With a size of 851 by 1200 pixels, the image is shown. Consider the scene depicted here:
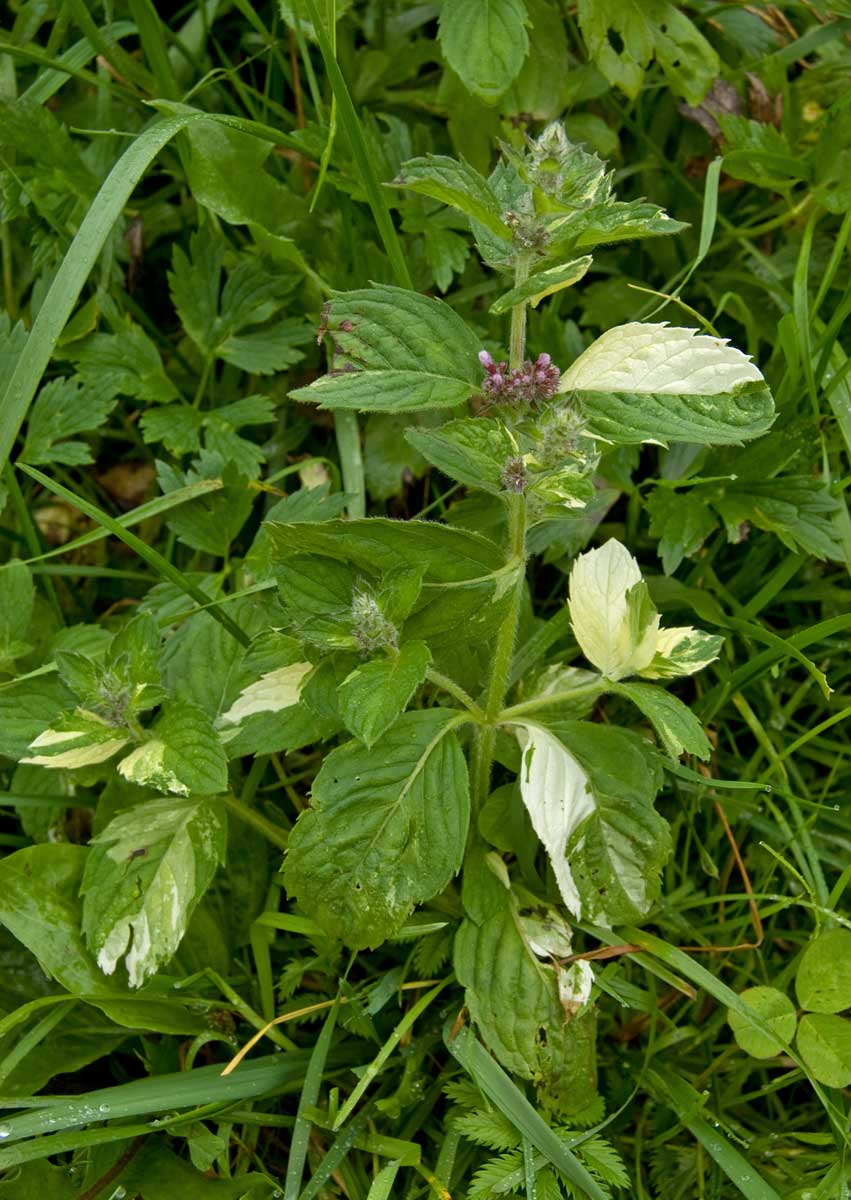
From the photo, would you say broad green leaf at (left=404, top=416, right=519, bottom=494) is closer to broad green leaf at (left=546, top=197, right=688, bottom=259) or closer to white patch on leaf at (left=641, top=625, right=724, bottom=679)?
broad green leaf at (left=546, top=197, right=688, bottom=259)

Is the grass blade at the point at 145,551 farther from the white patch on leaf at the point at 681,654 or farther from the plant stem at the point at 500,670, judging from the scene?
the white patch on leaf at the point at 681,654

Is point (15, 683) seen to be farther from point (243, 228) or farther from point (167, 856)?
point (243, 228)

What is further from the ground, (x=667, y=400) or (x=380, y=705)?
(x=667, y=400)

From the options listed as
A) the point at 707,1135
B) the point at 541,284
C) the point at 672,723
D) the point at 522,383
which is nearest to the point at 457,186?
the point at 541,284

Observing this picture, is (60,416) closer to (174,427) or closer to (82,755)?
(174,427)

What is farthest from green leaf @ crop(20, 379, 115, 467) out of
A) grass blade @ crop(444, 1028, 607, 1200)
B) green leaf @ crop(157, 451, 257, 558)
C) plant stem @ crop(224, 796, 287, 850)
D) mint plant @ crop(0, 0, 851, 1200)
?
grass blade @ crop(444, 1028, 607, 1200)

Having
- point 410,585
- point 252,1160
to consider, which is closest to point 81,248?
point 410,585
